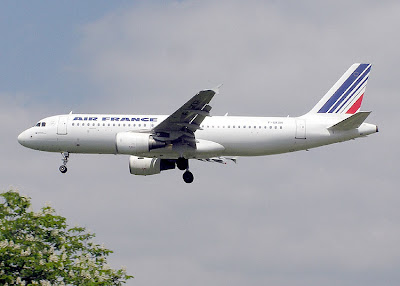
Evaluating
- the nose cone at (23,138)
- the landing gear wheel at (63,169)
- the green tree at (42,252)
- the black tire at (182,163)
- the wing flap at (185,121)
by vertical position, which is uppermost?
the nose cone at (23,138)

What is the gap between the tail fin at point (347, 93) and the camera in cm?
7194

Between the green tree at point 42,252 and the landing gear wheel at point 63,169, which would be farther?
the landing gear wheel at point 63,169

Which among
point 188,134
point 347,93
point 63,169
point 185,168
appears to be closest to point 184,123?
point 188,134

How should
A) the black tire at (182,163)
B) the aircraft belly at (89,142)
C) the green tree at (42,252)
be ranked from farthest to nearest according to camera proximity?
the black tire at (182,163) < the aircraft belly at (89,142) < the green tree at (42,252)

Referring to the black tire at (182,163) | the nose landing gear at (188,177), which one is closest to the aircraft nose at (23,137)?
the black tire at (182,163)

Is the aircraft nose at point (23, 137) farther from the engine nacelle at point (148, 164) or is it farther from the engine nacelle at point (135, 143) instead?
the engine nacelle at point (135, 143)

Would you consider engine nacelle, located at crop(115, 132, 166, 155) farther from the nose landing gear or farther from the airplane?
→ the nose landing gear

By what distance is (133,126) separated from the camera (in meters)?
69.3

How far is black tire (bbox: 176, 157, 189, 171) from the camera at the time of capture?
69312mm

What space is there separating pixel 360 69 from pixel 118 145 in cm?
2105

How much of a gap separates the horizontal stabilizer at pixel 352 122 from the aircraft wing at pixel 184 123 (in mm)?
9623

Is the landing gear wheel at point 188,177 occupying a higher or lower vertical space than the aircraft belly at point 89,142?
lower

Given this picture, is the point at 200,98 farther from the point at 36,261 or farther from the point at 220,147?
the point at 36,261

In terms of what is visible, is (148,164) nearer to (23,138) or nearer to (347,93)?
(23,138)
